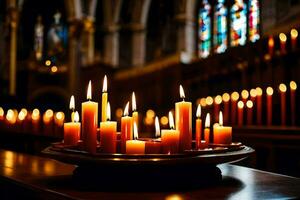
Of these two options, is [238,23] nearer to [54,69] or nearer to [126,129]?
[54,69]

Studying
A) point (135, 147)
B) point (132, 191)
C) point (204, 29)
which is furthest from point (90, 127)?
point (204, 29)

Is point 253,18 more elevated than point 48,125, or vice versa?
point 253,18

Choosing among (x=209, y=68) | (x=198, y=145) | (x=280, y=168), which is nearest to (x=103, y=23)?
(x=209, y=68)

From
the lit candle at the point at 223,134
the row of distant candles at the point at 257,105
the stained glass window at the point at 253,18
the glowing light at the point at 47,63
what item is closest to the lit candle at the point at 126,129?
the lit candle at the point at 223,134

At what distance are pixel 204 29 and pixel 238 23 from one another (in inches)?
63.5

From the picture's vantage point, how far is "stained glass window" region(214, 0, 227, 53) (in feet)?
42.2

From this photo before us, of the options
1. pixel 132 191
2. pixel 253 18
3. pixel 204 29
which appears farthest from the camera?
pixel 204 29

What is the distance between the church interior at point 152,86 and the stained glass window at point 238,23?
40mm

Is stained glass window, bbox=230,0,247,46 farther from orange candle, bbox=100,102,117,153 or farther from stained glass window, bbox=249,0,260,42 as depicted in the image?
Result: orange candle, bbox=100,102,117,153

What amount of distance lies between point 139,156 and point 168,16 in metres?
14.0

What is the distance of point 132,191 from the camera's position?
138 centimetres

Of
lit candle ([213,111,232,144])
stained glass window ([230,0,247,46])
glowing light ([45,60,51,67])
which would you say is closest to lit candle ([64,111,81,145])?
lit candle ([213,111,232,144])

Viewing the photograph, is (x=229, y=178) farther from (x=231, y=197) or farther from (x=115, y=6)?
(x=115, y=6)

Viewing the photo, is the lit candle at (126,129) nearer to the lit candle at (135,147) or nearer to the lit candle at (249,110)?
the lit candle at (135,147)
